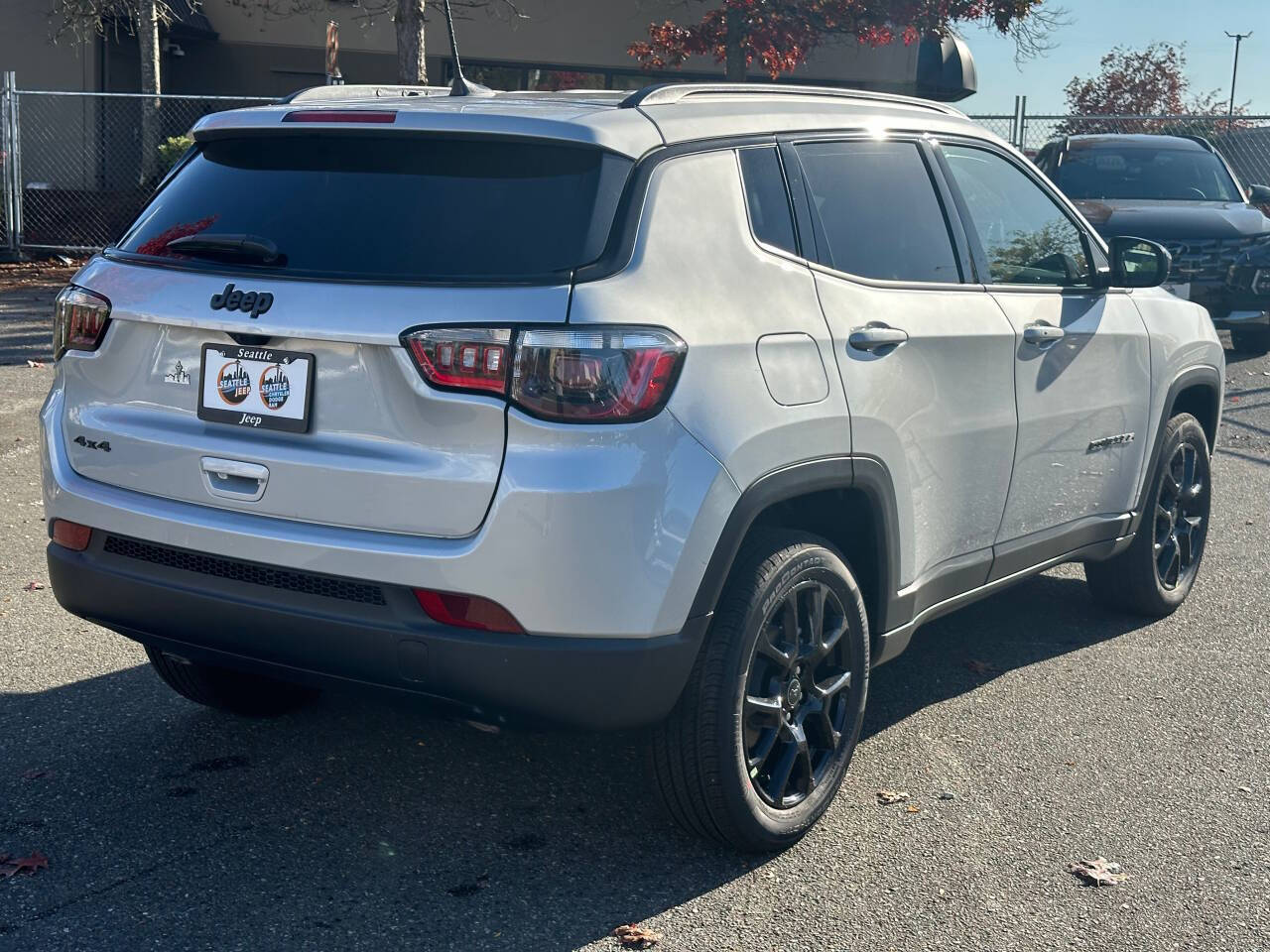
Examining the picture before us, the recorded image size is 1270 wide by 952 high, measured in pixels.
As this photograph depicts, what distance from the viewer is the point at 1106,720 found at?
198 inches

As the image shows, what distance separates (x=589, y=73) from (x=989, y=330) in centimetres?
2110

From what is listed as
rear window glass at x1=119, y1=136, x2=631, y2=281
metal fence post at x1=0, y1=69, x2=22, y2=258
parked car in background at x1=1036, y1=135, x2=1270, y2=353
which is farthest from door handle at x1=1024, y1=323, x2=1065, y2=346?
metal fence post at x1=0, y1=69, x2=22, y2=258

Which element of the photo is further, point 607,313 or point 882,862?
point 882,862

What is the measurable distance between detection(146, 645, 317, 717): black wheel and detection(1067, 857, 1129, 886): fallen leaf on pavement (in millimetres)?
2270

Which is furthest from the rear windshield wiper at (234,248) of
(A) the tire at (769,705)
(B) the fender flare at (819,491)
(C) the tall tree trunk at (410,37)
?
(C) the tall tree trunk at (410,37)

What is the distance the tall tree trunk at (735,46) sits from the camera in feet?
65.5

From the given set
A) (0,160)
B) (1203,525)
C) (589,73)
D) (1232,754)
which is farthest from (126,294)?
(589,73)

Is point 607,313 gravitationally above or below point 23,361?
above

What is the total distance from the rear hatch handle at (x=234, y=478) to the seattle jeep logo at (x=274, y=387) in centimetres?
15

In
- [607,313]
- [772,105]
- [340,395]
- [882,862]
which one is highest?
[772,105]

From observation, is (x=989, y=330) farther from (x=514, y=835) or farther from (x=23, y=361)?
(x=23, y=361)

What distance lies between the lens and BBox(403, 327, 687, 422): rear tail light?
3.30m

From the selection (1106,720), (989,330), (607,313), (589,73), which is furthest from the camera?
(589,73)

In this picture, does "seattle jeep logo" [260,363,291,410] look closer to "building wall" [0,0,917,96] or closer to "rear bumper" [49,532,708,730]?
"rear bumper" [49,532,708,730]
